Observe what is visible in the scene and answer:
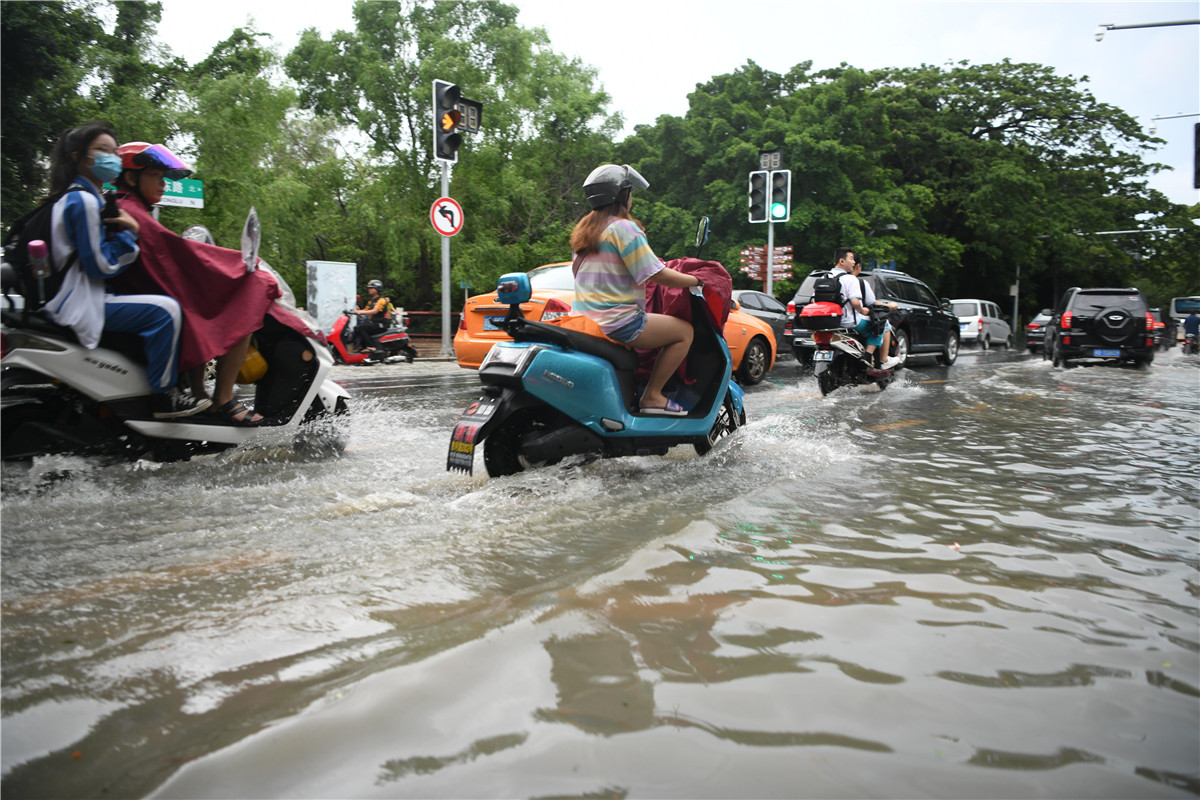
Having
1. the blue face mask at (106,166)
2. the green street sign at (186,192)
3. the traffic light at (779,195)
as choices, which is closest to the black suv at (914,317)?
the traffic light at (779,195)

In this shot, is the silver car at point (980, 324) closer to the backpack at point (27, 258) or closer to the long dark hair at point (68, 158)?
the long dark hair at point (68, 158)

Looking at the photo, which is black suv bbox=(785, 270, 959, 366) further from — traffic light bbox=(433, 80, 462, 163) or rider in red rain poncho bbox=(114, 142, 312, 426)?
rider in red rain poncho bbox=(114, 142, 312, 426)

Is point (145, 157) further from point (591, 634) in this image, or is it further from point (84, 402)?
point (591, 634)

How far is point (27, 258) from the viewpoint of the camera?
428 cm

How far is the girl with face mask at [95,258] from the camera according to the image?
4250mm

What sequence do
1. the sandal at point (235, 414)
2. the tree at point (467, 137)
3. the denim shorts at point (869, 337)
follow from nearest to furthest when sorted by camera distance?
the sandal at point (235, 414) → the denim shorts at point (869, 337) → the tree at point (467, 137)

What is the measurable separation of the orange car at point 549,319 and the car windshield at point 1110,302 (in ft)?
27.6

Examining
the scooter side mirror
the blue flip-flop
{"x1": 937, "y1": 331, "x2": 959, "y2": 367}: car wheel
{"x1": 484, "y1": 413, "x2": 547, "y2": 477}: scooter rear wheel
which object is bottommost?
{"x1": 484, "y1": 413, "x2": 547, "y2": 477}: scooter rear wheel

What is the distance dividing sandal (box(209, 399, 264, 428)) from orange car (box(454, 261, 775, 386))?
3.14m

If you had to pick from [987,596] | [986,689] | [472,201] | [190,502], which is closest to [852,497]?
[987,596]

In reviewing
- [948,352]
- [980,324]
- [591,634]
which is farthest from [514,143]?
[591,634]

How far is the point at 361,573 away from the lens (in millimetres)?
3105

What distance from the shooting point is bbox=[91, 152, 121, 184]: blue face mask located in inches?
173

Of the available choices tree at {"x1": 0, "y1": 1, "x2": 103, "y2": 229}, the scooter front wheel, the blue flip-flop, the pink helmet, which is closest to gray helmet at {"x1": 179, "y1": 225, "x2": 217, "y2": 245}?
the pink helmet
